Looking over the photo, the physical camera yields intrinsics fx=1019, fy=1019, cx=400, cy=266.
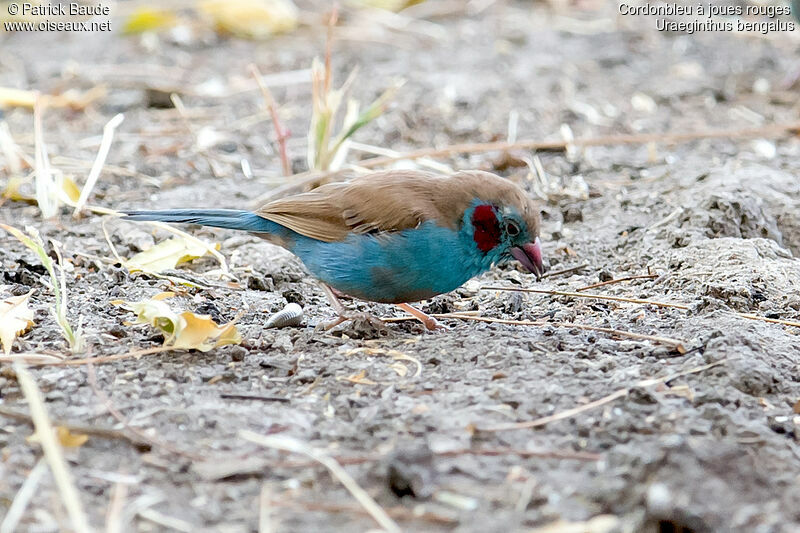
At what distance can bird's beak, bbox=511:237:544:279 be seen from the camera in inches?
147

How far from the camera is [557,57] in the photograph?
8109mm

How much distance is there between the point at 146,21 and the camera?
8.45 m

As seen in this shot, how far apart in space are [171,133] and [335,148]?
1.57m

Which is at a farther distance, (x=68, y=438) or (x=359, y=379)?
(x=359, y=379)

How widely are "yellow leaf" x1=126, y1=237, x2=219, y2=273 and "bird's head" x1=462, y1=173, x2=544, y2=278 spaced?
1299 millimetres

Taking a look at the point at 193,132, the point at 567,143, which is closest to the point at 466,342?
the point at 567,143

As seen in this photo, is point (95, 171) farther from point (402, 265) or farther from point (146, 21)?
point (146, 21)

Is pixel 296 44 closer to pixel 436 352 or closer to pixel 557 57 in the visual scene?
pixel 557 57

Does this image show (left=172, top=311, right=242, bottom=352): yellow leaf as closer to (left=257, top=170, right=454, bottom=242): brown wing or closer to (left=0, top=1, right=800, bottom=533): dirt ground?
(left=0, top=1, right=800, bottom=533): dirt ground

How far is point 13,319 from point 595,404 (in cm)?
189

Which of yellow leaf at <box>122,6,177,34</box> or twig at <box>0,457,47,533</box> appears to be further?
yellow leaf at <box>122,6,177,34</box>

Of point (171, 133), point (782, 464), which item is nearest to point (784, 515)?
point (782, 464)

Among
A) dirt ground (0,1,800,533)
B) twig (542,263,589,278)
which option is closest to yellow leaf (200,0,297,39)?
dirt ground (0,1,800,533)

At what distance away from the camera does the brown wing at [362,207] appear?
146 inches
